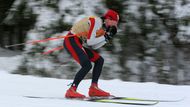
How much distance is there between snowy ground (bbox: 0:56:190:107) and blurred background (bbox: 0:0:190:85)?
74.4 inches

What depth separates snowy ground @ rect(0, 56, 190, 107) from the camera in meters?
5.64

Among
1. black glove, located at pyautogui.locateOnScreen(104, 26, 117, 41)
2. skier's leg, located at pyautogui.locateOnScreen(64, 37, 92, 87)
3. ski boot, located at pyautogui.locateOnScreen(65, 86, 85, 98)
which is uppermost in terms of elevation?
black glove, located at pyautogui.locateOnScreen(104, 26, 117, 41)

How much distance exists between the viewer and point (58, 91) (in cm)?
689

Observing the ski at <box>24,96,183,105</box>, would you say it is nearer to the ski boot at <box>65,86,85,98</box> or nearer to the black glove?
the ski boot at <box>65,86,85,98</box>

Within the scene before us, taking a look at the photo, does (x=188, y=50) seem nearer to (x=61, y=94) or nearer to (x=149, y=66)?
(x=149, y=66)

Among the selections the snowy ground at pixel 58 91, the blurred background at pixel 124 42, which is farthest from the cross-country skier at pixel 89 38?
the blurred background at pixel 124 42

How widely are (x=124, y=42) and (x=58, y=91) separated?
→ 3.22 metres

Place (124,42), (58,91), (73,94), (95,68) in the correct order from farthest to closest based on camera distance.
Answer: (124,42) → (58,91) → (95,68) → (73,94)

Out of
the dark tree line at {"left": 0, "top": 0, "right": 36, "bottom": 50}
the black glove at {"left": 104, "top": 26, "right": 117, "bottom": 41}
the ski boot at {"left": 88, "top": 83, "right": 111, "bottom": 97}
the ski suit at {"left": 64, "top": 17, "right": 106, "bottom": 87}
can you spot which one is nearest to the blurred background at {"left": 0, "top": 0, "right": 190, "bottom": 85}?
the dark tree line at {"left": 0, "top": 0, "right": 36, "bottom": 50}

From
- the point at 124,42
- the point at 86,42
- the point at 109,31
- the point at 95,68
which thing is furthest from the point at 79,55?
the point at 124,42

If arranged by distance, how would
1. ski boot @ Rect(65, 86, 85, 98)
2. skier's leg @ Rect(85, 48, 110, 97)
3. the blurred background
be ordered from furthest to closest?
the blurred background → skier's leg @ Rect(85, 48, 110, 97) → ski boot @ Rect(65, 86, 85, 98)

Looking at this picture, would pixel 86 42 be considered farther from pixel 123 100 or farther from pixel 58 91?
pixel 58 91

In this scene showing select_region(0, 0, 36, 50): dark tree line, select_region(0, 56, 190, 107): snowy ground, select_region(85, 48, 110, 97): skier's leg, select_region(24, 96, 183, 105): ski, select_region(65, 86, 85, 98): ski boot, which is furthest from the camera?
select_region(0, 0, 36, 50): dark tree line

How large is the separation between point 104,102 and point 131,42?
4.26 meters
